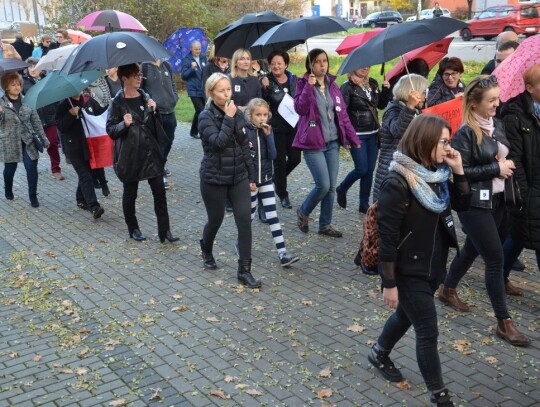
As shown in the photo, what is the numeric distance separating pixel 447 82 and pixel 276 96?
2222mm

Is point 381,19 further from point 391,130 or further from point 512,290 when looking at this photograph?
point 512,290

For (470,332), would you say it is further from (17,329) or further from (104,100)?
(104,100)

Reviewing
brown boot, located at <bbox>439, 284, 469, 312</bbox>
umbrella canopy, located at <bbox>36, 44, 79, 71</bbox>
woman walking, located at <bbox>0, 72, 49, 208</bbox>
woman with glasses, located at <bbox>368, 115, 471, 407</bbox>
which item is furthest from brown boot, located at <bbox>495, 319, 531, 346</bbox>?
woman walking, located at <bbox>0, 72, 49, 208</bbox>

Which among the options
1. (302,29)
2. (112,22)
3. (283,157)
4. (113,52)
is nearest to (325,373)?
(113,52)

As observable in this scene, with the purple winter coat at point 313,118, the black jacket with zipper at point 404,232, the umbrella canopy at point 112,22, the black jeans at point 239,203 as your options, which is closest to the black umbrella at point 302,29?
the purple winter coat at point 313,118

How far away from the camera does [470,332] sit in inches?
221

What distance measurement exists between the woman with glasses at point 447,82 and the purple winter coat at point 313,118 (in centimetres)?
95

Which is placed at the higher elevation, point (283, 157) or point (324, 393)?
point (283, 157)

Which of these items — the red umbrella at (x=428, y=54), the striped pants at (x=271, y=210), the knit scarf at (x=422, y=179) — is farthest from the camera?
the red umbrella at (x=428, y=54)

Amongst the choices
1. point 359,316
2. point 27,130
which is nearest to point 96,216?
point 27,130

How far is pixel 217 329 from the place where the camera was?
591 cm

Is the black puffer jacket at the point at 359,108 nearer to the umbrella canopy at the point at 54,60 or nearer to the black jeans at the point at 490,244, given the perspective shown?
the black jeans at the point at 490,244

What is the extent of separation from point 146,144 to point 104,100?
3380mm

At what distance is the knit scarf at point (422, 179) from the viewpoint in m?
4.21
